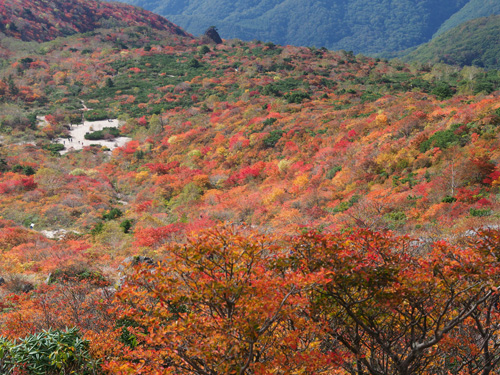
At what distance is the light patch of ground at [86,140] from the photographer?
125 feet

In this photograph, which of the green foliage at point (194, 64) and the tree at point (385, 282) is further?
the green foliage at point (194, 64)

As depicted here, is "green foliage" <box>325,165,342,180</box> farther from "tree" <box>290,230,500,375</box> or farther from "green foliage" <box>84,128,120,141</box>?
"green foliage" <box>84,128,120,141</box>

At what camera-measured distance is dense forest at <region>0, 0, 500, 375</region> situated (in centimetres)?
358

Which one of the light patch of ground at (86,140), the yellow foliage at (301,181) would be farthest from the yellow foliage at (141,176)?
the yellow foliage at (301,181)

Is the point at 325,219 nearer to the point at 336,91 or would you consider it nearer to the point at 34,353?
the point at 34,353

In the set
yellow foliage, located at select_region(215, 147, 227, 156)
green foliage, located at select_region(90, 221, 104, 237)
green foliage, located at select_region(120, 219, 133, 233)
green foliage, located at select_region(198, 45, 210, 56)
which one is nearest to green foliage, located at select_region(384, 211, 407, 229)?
green foliage, located at select_region(120, 219, 133, 233)

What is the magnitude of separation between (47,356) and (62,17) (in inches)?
3771

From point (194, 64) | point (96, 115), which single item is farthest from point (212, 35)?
point (96, 115)

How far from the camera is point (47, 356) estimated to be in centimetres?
459

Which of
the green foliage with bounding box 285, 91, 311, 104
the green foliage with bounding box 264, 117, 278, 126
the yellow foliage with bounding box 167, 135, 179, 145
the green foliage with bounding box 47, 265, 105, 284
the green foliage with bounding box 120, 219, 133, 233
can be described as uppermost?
the green foliage with bounding box 285, 91, 311, 104

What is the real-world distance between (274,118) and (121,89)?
3662 centimetres

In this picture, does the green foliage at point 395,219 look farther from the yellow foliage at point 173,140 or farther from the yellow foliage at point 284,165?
Result: the yellow foliage at point 173,140

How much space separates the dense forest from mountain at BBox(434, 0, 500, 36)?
172 meters

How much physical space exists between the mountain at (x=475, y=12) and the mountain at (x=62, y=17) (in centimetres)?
16706
